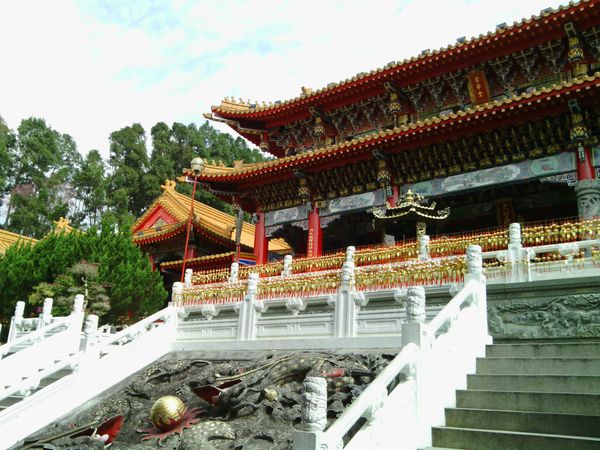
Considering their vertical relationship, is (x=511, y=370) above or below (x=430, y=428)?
above

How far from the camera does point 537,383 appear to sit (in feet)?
19.5

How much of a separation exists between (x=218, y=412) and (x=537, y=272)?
5.25 metres

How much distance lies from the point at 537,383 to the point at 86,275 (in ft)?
48.1

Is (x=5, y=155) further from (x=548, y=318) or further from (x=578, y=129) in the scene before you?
(x=548, y=318)

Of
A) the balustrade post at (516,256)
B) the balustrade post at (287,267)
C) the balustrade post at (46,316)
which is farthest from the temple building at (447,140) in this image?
the balustrade post at (46,316)

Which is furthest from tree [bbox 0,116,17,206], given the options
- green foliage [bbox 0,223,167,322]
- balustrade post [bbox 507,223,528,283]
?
balustrade post [bbox 507,223,528,283]

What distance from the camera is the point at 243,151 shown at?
180 feet

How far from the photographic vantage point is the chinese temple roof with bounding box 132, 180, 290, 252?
2356 cm

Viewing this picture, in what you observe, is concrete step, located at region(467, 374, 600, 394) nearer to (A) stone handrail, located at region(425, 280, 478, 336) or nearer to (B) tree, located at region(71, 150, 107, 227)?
(A) stone handrail, located at region(425, 280, 478, 336)

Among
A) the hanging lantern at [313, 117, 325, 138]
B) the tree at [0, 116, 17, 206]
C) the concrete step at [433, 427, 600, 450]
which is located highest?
the tree at [0, 116, 17, 206]

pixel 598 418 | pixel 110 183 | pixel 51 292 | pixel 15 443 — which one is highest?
pixel 110 183

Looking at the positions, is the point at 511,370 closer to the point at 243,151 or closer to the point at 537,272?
the point at 537,272

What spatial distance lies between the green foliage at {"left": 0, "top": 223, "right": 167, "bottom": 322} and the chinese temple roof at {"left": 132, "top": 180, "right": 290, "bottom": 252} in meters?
3.95

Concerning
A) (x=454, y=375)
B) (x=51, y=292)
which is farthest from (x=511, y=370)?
(x=51, y=292)
